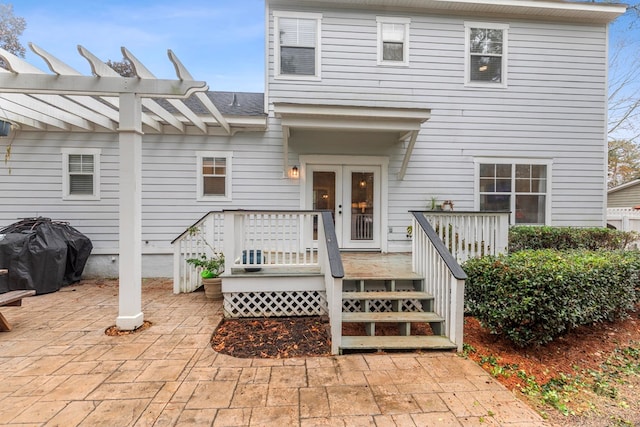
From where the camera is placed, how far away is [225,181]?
6.35 m

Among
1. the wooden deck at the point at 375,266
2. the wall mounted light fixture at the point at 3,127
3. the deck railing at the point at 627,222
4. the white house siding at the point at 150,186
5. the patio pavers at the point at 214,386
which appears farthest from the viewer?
the deck railing at the point at 627,222

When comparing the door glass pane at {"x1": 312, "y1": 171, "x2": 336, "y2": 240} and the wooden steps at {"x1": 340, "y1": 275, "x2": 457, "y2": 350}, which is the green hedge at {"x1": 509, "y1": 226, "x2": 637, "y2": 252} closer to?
the wooden steps at {"x1": 340, "y1": 275, "x2": 457, "y2": 350}

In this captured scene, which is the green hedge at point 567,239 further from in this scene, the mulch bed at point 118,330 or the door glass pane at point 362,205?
the mulch bed at point 118,330

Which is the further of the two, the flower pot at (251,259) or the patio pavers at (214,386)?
the flower pot at (251,259)

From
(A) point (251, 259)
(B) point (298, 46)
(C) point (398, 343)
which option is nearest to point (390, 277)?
(C) point (398, 343)

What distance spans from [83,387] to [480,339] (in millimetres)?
3929

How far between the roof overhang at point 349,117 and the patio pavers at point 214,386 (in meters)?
3.74

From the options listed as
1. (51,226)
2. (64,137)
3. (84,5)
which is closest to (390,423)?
(51,226)

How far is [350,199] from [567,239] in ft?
13.8

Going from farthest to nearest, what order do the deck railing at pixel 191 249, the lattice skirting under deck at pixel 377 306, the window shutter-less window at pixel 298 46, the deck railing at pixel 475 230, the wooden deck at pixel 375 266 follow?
the window shutter-less window at pixel 298 46
the deck railing at pixel 191 249
the deck railing at pixel 475 230
the wooden deck at pixel 375 266
the lattice skirting under deck at pixel 377 306

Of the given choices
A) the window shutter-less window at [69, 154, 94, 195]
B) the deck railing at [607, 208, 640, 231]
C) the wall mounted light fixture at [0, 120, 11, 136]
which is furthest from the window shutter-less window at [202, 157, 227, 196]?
the deck railing at [607, 208, 640, 231]

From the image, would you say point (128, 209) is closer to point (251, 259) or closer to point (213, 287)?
point (251, 259)

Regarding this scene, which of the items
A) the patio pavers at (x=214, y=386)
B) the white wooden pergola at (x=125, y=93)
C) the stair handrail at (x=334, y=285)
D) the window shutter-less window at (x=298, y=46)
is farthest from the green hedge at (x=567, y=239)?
the white wooden pergola at (x=125, y=93)

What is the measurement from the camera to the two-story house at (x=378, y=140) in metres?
6.16
